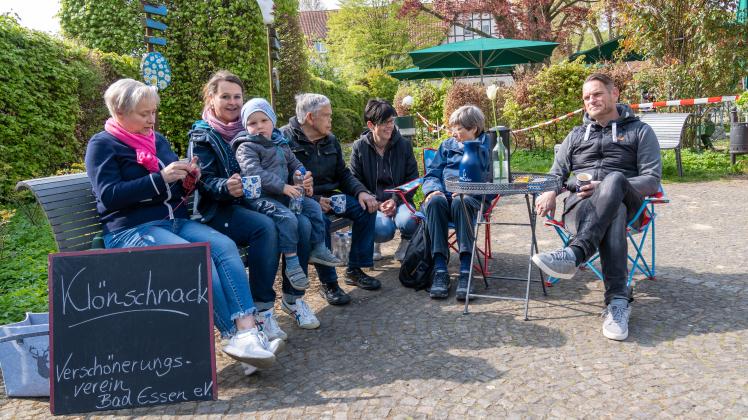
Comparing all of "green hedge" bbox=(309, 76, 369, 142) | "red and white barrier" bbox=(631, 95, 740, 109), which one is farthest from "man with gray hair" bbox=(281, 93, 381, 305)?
"green hedge" bbox=(309, 76, 369, 142)

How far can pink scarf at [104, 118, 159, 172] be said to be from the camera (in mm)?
3072

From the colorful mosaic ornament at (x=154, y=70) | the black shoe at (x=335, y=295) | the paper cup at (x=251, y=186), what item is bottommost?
the black shoe at (x=335, y=295)

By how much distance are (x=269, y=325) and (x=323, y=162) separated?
1511 mm

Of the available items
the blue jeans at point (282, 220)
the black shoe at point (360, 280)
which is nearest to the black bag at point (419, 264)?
the black shoe at point (360, 280)

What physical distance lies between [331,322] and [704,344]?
209 cm

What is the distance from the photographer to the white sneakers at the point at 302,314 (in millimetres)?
3623

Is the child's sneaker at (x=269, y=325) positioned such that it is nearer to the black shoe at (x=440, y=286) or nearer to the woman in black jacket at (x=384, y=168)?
the black shoe at (x=440, y=286)

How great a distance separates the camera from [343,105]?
74.9 ft

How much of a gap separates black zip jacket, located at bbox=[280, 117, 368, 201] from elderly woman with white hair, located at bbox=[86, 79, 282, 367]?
127cm

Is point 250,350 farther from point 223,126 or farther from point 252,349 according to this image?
point 223,126

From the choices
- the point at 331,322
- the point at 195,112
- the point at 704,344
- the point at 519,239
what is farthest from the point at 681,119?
the point at 195,112

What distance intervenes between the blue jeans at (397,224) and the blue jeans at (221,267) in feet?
5.96

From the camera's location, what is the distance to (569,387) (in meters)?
2.71

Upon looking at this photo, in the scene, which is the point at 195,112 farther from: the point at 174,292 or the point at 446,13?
the point at 446,13
